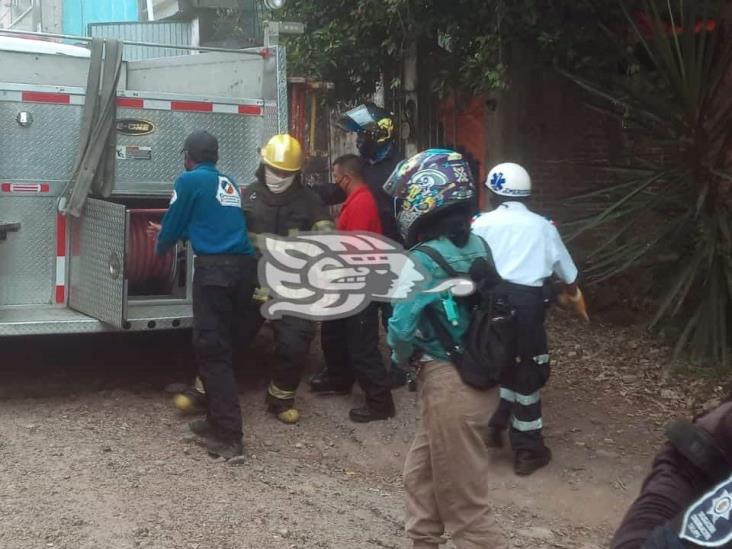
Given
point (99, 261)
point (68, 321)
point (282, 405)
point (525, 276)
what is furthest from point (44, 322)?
point (525, 276)

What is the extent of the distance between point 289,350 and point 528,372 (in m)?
1.56

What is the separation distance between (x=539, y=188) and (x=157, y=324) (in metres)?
4.68

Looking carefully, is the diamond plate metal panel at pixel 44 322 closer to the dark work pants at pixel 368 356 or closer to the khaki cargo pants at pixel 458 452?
the dark work pants at pixel 368 356

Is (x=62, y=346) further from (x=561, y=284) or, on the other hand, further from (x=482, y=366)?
(x=482, y=366)

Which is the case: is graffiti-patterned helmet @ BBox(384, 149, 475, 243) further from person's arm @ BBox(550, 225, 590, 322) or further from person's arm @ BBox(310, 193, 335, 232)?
person's arm @ BBox(310, 193, 335, 232)

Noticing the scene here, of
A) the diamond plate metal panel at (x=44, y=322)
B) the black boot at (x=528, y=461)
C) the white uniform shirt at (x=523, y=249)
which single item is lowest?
the black boot at (x=528, y=461)

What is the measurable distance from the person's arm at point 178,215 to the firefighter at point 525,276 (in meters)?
1.64

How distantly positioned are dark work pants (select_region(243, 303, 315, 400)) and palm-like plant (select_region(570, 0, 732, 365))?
2.10m

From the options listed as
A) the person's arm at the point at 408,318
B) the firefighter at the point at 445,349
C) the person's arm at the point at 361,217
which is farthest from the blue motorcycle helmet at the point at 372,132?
the person's arm at the point at 408,318

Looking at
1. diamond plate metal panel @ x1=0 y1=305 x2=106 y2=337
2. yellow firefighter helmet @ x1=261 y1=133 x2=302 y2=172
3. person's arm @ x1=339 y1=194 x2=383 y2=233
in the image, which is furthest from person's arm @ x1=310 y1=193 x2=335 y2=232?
diamond plate metal panel @ x1=0 y1=305 x2=106 y2=337

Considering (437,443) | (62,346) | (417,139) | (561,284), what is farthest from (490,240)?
(417,139)

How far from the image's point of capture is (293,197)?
6.11 metres

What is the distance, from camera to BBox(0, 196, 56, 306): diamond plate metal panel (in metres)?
6.34

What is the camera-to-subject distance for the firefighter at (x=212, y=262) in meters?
5.52
